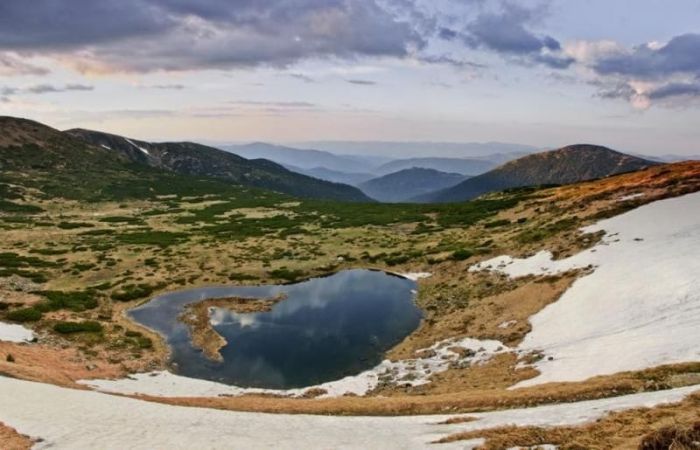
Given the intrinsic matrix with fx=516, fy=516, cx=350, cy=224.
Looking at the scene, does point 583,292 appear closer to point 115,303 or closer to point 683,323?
point 683,323

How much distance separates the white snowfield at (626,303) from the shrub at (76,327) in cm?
3768

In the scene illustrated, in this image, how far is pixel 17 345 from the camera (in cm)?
4038

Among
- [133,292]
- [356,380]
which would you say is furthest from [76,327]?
[356,380]

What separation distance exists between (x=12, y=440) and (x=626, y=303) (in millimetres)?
37584

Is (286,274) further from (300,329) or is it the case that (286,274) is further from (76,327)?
(76,327)

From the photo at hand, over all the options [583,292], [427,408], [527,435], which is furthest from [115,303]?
[527,435]

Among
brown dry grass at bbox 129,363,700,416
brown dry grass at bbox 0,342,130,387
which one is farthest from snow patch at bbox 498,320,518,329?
brown dry grass at bbox 0,342,130,387

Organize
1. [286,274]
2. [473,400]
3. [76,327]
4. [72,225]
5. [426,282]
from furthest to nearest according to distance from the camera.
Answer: [72,225]
[286,274]
[426,282]
[76,327]
[473,400]

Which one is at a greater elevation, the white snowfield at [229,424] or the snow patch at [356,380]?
the white snowfield at [229,424]

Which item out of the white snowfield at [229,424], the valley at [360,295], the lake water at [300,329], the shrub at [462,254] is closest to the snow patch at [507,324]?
the valley at [360,295]

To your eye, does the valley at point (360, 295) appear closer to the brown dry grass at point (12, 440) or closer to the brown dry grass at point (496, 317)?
the brown dry grass at point (496, 317)

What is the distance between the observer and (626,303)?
123 ft

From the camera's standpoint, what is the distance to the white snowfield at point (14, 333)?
42.4 meters

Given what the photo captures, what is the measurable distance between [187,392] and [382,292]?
107 feet
